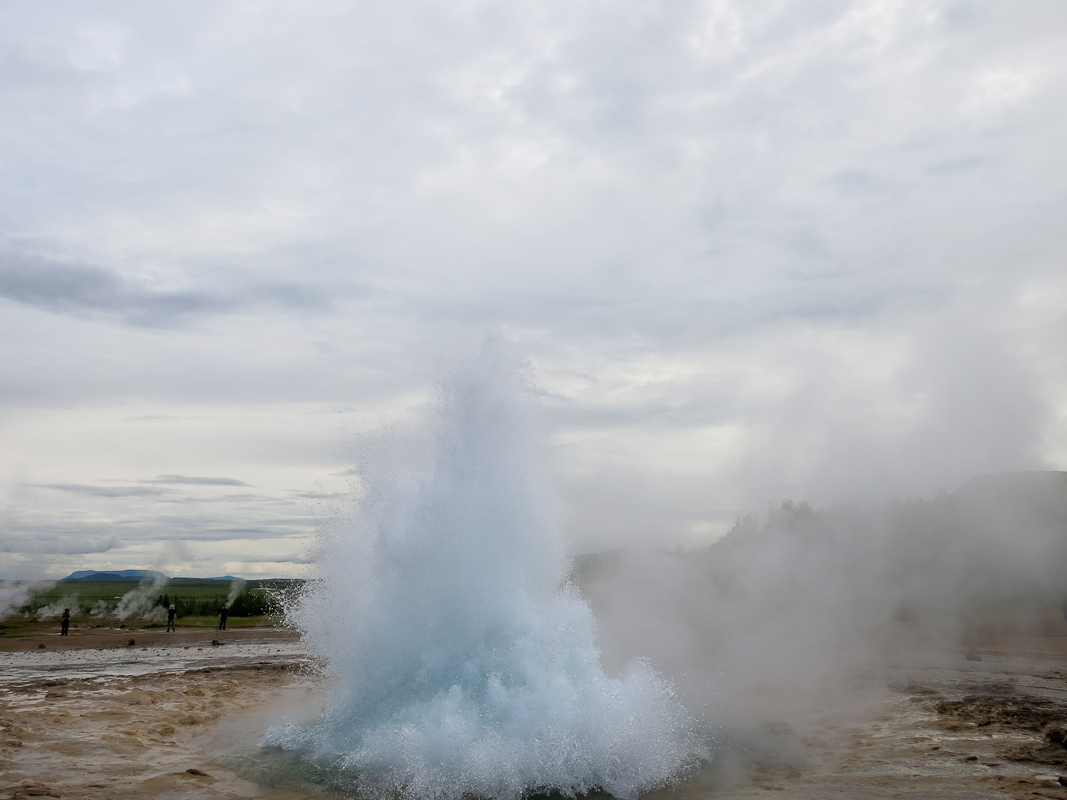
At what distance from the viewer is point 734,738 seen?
9.05 metres

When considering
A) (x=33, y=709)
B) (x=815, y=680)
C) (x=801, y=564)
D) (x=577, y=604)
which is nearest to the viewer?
(x=577, y=604)

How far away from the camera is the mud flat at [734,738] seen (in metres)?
7.14

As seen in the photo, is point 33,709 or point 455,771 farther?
point 33,709

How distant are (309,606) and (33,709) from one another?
218 inches

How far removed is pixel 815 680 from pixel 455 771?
9327 mm

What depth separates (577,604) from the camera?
8930 millimetres

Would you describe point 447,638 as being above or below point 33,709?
above

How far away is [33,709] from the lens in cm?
1109

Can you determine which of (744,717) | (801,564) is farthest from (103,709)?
(801,564)

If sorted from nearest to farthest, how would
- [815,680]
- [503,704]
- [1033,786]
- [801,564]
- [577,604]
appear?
[1033,786]
[503,704]
[577,604]
[815,680]
[801,564]

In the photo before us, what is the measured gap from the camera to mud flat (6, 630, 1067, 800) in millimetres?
7137

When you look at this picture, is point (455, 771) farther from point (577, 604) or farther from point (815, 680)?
point (815, 680)

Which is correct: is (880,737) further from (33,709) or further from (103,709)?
(33,709)

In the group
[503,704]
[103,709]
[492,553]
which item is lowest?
[103,709]
